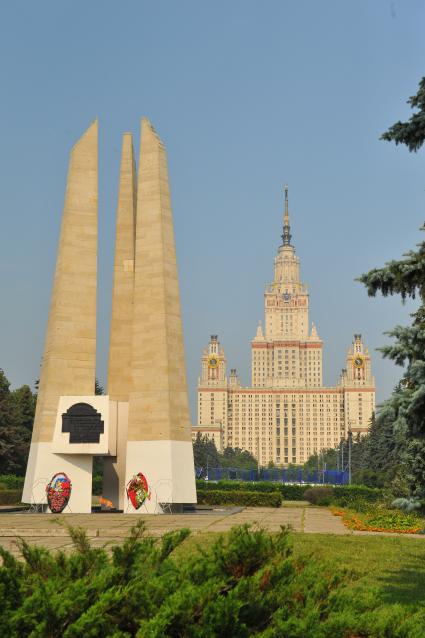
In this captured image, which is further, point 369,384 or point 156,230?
point 369,384

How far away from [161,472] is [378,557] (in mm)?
13042

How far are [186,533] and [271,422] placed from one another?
165273mm

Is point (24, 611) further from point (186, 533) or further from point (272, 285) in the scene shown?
point (272, 285)

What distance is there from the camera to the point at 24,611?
193 inches

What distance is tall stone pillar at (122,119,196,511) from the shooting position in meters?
26.1

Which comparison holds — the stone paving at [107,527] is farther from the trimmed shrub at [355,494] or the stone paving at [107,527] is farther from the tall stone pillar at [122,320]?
the trimmed shrub at [355,494]

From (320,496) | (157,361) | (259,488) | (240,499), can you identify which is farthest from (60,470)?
(259,488)

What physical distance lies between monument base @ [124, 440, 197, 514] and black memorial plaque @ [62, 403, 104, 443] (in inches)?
50.8

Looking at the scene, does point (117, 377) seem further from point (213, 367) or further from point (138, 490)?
point (213, 367)

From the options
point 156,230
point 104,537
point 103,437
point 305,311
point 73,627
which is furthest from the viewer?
point 305,311

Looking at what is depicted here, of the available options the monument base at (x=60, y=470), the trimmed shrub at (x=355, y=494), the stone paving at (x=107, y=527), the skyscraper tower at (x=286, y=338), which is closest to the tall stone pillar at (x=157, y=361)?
the monument base at (x=60, y=470)

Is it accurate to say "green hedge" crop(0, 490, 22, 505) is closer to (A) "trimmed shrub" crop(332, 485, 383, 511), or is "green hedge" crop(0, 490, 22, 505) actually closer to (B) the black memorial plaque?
(B) the black memorial plaque

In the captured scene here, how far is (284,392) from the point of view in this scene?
559ft

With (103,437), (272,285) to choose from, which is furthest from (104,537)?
(272,285)
